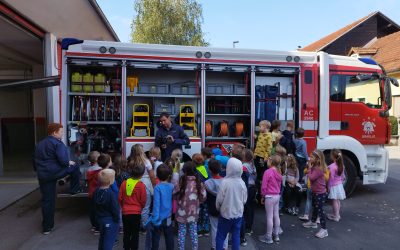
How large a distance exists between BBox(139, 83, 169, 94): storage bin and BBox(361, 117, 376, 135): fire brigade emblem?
13.9ft

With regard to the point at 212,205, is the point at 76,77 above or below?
above

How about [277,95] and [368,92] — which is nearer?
[277,95]

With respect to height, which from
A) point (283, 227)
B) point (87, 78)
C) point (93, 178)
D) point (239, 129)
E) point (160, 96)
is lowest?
point (283, 227)

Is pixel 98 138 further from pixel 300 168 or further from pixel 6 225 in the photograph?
pixel 300 168

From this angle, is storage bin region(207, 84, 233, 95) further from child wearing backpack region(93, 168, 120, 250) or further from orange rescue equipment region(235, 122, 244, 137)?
child wearing backpack region(93, 168, 120, 250)

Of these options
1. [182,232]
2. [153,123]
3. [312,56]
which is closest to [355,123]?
[312,56]

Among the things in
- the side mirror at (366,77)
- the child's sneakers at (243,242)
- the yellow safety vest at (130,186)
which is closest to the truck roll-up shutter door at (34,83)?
the yellow safety vest at (130,186)

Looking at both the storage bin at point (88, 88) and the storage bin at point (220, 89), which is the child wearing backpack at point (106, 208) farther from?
the storage bin at point (220, 89)

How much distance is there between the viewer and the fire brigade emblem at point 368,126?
23.1 ft

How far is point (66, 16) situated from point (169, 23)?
17.6m

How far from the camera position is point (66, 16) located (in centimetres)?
929

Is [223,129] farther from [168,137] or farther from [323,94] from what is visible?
[323,94]

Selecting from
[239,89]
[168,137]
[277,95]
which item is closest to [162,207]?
[168,137]

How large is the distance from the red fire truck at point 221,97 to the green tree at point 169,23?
20050 millimetres
